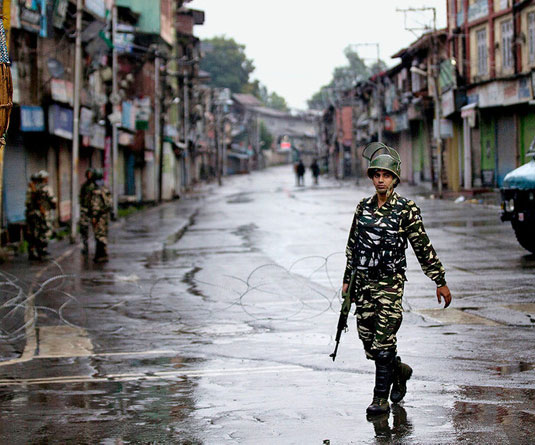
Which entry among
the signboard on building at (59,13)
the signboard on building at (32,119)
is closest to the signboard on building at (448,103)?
the signboard on building at (59,13)

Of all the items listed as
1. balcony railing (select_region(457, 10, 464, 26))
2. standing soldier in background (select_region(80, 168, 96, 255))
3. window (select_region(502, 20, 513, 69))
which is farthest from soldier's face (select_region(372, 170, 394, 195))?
balcony railing (select_region(457, 10, 464, 26))

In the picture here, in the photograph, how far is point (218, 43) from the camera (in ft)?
506

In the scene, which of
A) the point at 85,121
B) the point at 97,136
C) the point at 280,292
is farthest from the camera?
the point at 97,136

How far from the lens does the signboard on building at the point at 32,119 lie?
90.0 ft

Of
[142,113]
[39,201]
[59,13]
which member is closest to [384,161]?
[39,201]

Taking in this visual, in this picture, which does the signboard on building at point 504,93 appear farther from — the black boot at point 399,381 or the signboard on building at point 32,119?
the black boot at point 399,381

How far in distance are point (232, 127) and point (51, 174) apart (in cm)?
11176

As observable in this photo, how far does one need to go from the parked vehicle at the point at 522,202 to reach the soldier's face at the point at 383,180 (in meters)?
10.7

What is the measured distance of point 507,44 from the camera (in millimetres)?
43625

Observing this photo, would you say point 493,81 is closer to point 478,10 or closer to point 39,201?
point 478,10

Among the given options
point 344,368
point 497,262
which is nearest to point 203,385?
point 344,368

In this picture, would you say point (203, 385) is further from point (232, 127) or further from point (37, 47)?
point (232, 127)

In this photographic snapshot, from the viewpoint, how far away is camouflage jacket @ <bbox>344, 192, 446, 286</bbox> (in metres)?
7.02

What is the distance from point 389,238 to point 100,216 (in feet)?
46.1
